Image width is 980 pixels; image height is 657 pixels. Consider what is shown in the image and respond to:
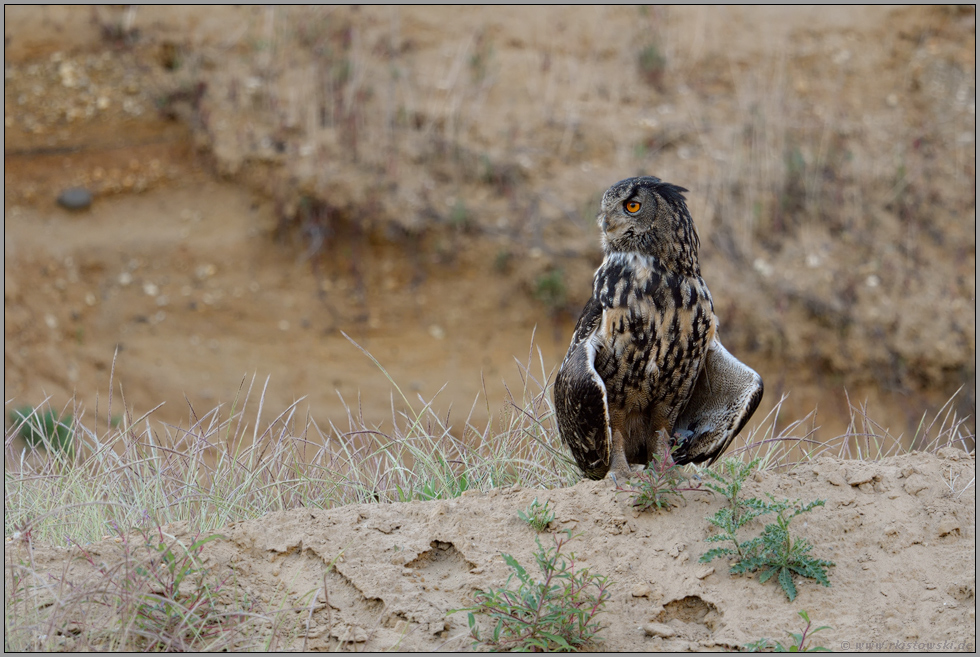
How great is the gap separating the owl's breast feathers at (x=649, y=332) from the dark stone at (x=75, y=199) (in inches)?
372

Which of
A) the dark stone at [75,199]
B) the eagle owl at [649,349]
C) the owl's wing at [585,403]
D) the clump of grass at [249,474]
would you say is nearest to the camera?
the owl's wing at [585,403]

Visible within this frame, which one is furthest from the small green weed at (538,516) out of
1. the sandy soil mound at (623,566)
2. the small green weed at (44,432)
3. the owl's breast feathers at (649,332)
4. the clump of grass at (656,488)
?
the small green weed at (44,432)

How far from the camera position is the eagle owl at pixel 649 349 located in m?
3.65

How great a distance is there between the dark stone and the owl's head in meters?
9.36

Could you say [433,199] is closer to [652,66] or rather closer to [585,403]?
[652,66]

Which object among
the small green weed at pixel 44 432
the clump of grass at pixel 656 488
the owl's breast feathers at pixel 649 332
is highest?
the owl's breast feathers at pixel 649 332

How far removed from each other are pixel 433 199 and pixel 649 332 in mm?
7490

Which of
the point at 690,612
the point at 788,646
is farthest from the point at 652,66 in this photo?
the point at 788,646

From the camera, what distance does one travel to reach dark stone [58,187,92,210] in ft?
36.8

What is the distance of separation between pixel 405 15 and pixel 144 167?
4085mm

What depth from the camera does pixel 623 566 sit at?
340cm

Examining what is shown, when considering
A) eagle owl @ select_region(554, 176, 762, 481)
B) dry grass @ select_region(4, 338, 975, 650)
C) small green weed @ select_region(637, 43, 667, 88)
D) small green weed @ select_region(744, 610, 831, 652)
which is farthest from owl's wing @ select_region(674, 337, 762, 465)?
small green weed @ select_region(637, 43, 667, 88)

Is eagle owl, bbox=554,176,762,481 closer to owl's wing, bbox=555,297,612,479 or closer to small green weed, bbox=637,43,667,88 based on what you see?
owl's wing, bbox=555,297,612,479

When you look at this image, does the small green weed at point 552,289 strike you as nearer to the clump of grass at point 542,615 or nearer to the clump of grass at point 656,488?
the clump of grass at point 656,488
